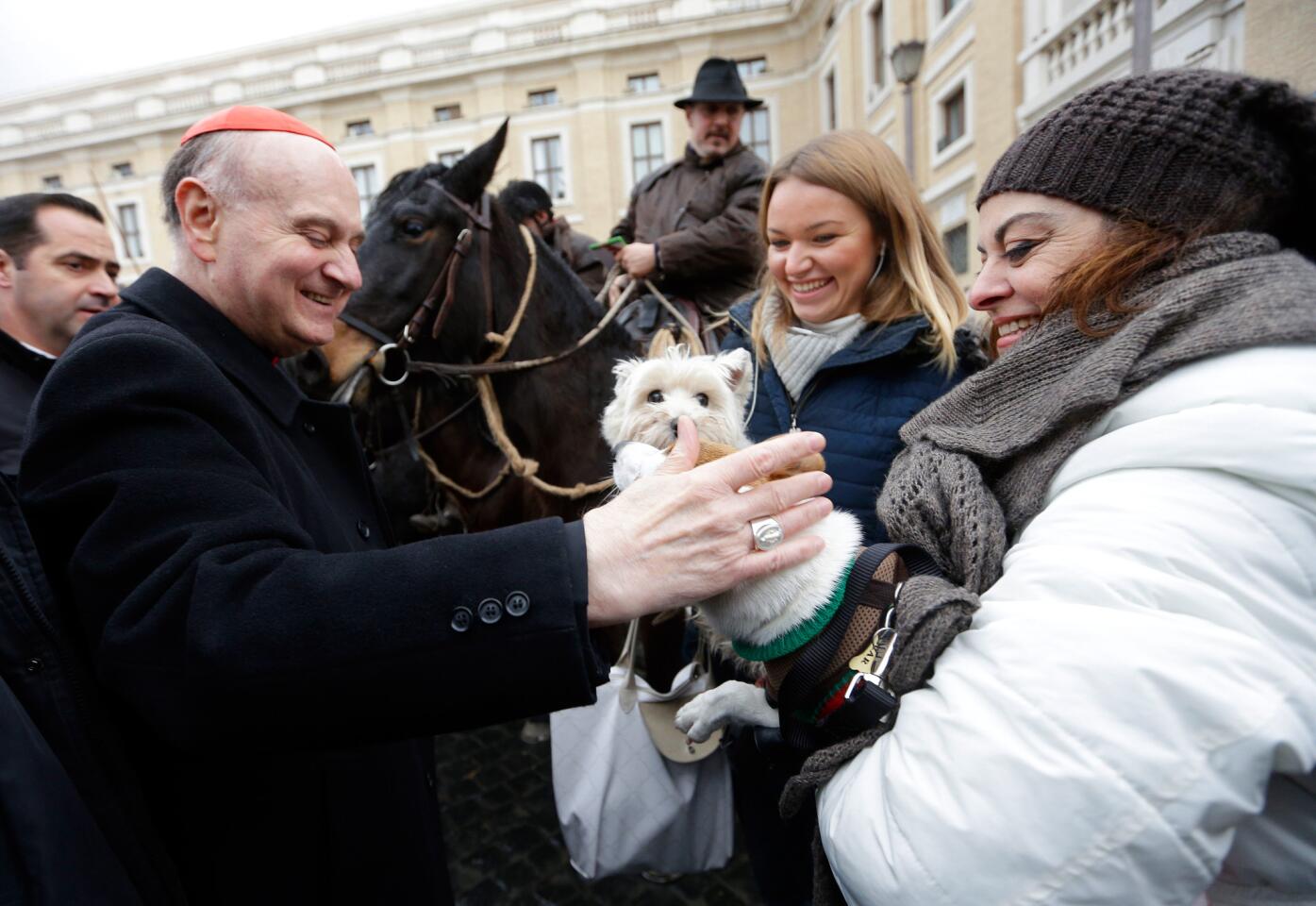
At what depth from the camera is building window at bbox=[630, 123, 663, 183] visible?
2442 cm

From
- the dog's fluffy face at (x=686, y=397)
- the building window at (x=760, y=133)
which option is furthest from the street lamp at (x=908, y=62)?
the building window at (x=760, y=133)

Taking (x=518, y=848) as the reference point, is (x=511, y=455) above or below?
above

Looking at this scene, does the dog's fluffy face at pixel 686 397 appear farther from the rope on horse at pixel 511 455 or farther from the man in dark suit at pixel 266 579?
the rope on horse at pixel 511 455

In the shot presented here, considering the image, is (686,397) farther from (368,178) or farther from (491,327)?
(368,178)

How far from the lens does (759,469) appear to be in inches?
41.9

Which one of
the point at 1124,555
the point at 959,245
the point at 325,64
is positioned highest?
the point at 325,64

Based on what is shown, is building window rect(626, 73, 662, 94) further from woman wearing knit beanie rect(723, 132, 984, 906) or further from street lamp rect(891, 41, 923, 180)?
woman wearing knit beanie rect(723, 132, 984, 906)

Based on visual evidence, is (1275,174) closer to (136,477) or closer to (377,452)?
(136,477)

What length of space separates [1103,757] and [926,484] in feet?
1.71

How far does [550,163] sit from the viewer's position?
2550 centimetres

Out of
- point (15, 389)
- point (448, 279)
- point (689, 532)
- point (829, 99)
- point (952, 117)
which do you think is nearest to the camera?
point (689, 532)

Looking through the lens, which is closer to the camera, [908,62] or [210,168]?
[210,168]

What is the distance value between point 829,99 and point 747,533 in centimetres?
2542

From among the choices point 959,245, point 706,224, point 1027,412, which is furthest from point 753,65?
point 1027,412
